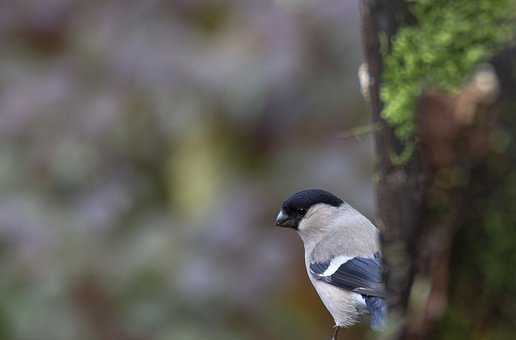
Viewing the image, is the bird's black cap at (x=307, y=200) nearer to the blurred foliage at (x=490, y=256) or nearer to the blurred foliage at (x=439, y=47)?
the blurred foliage at (x=439, y=47)

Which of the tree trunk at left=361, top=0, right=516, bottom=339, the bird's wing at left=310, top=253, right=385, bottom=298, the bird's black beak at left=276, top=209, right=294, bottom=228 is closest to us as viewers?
the tree trunk at left=361, top=0, right=516, bottom=339

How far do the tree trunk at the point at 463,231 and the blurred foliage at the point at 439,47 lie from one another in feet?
0.14

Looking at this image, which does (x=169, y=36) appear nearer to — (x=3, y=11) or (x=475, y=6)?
(x=3, y=11)

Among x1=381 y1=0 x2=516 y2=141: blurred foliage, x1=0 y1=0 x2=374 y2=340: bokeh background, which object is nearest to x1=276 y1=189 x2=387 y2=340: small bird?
x1=381 y1=0 x2=516 y2=141: blurred foliage

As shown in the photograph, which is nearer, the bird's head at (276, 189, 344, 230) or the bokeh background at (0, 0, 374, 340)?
the bird's head at (276, 189, 344, 230)

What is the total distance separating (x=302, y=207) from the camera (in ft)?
9.64

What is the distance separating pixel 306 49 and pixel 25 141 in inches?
55.8

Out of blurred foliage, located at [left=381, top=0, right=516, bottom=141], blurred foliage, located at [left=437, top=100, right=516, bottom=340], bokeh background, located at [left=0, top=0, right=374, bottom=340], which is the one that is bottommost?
bokeh background, located at [left=0, top=0, right=374, bottom=340]

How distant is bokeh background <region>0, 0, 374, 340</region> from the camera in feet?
14.3

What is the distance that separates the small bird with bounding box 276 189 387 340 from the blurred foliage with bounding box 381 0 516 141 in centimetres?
108

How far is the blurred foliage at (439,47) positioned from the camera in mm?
1348

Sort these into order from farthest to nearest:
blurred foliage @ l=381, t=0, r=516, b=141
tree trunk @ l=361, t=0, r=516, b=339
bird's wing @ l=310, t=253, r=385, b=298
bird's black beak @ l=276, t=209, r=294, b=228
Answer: bird's black beak @ l=276, t=209, r=294, b=228 < bird's wing @ l=310, t=253, r=385, b=298 < blurred foliage @ l=381, t=0, r=516, b=141 < tree trunk @ l=361, t=0, r=516, b=339

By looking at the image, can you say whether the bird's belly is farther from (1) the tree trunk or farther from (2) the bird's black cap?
(1) the tree trunk

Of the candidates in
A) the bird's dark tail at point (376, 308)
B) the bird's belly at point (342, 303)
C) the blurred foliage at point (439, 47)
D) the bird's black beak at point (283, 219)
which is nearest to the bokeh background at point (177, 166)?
the bird's black beak at point (283, 219)
